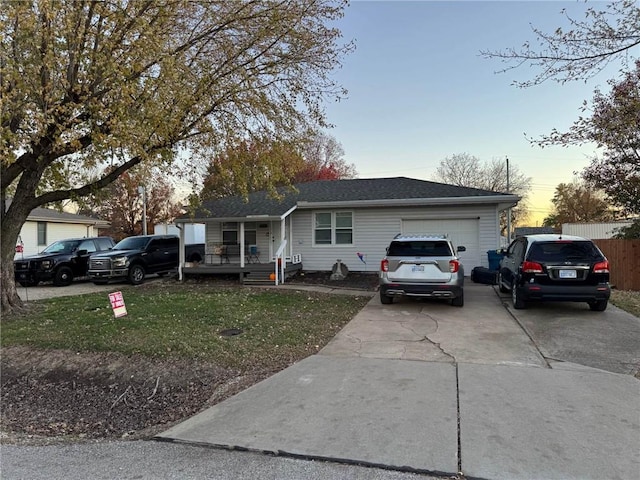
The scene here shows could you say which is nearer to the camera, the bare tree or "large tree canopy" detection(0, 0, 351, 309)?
"large tree canopy" detection(0, 0, 351, 309)

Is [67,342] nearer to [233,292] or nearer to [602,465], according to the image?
[233,292]

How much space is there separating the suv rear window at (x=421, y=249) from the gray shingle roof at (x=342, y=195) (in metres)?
5.55

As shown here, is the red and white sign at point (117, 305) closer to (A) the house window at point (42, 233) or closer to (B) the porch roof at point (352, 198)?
(B) the porch roof at point (352, 198)

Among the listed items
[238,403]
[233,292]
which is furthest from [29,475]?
[233,292]

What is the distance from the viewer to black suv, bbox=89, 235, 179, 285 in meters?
14.6

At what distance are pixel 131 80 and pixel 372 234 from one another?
387 inches

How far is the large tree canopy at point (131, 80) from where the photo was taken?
732cm

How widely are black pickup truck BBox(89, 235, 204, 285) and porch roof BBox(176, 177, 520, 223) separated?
6.66ft

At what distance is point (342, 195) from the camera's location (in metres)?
16.1

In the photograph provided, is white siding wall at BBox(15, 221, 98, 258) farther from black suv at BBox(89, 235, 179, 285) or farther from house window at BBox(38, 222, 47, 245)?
black suv at BBox(89, 235, 179, 285)

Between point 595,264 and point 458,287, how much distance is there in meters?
2.60

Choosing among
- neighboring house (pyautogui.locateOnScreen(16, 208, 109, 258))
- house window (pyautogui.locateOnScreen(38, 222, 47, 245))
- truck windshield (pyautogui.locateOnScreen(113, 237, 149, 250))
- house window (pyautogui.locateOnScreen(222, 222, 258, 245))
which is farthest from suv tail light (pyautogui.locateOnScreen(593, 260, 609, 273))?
house window (pyautogui.locateOnScreen(38, 222, 47, 245))

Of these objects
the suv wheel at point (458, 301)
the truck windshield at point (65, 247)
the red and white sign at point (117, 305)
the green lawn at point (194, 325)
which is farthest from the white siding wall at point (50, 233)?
the suv wheel at point (458, 301)

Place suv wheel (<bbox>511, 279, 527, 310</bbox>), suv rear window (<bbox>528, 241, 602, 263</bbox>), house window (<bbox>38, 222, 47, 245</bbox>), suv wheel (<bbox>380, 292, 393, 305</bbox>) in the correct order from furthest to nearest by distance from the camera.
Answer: house window (<bbox>38, 222, 47, 245</bbox>) → suv wheel (<bbox>380, 292, 393, 305</bbox>) → suv wheel (<bbox>511, 279, 527, 310</bbox>) → suv rear window (<bbox>528, 241, 602, 263</bbox>)
